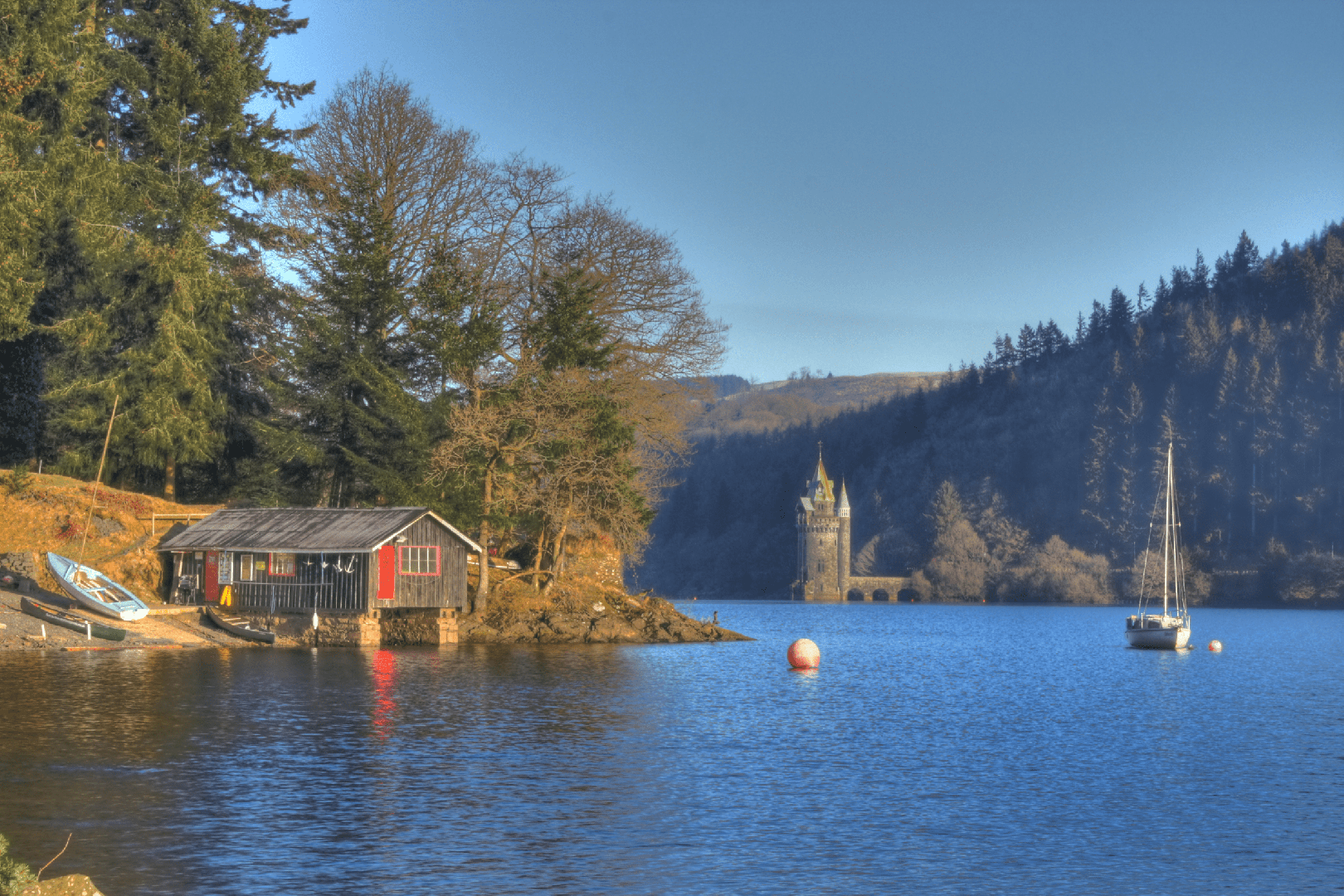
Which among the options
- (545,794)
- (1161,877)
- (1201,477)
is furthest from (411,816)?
(1201,477)

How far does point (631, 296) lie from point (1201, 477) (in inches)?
5528

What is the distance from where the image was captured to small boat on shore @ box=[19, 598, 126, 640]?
4566cm

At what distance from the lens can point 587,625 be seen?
192 ft

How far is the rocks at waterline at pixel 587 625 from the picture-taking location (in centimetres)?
5647

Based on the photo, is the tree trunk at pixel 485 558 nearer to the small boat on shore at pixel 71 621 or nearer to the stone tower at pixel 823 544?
the small boat on shore at pixel 71 621

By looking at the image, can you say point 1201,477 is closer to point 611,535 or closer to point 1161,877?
point 611,535

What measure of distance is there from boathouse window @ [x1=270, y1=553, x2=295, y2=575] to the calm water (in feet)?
18.4

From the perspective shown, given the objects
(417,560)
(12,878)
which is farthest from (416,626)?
(12,878)

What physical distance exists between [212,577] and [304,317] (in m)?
11.9

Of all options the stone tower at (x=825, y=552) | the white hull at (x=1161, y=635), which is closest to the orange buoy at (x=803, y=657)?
the white hull at (x=1161, y=635)

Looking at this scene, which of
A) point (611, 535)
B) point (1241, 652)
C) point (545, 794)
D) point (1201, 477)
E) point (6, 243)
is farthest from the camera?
point (1201, 477)

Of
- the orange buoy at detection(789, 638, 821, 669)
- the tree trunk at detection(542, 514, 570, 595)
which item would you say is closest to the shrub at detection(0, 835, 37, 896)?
the orange buoy at detection(789, 638, 821, 669)

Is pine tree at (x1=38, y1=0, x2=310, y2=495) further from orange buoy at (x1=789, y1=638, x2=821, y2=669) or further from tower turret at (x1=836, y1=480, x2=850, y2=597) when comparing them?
tower turret at (x1=836, y1=480, x2=850, y2=597)

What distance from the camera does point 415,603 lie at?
2020 inches
